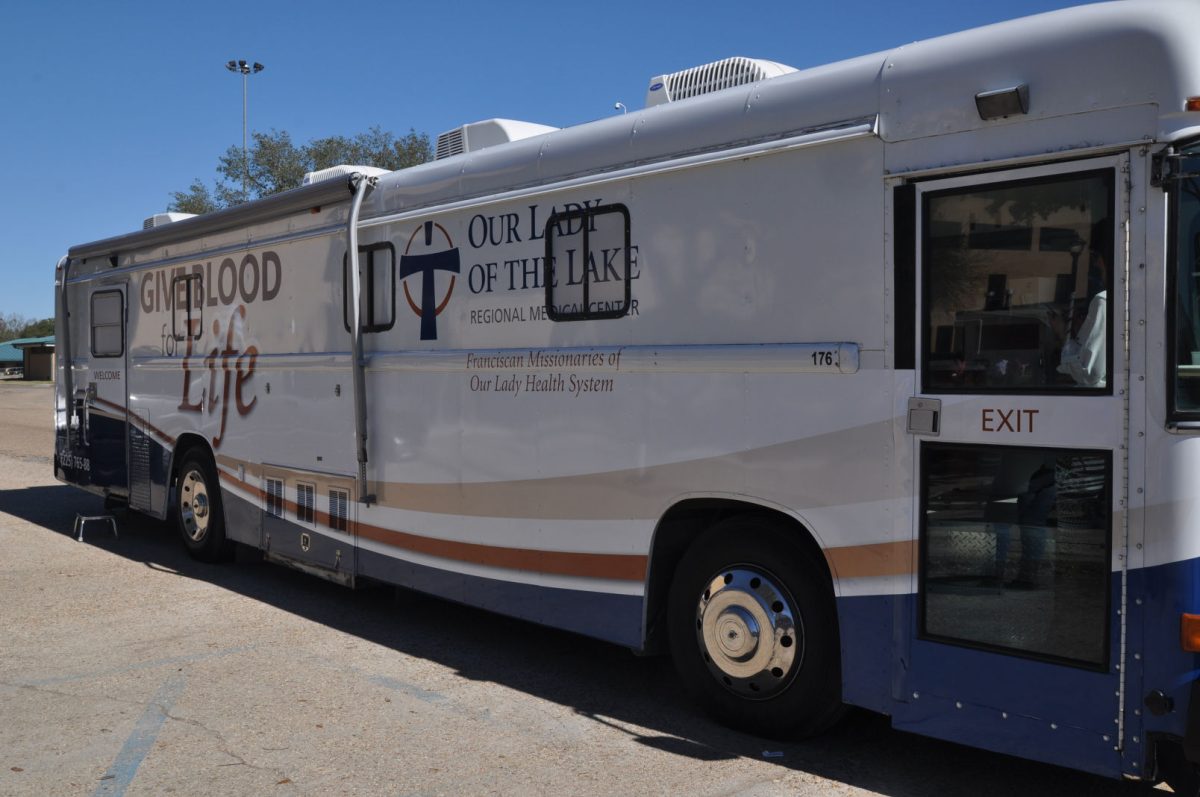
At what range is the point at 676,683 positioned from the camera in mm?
6289

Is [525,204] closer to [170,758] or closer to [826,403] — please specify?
[826,403]

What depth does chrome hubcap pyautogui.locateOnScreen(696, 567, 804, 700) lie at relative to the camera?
5.05 meters

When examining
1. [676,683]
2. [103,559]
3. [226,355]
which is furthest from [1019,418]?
[103,559]

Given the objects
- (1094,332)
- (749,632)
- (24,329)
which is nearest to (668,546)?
(749,632)

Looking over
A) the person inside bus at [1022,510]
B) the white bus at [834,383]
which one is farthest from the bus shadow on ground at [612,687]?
the person inside bus at [1022,510]

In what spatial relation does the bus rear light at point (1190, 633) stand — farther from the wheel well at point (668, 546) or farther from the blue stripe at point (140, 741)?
the blue stripe at point (140, 741)

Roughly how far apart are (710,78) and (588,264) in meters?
1.18

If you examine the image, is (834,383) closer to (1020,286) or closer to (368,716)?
(1020,286)

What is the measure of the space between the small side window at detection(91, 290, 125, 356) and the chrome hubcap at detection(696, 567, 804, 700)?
7.85 metres

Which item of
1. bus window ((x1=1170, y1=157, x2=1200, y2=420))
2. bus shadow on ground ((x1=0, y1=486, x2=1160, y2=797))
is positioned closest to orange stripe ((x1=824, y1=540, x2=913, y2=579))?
bus shadow on ground ((x1=0, y1=486, x2=1160, y2=797))

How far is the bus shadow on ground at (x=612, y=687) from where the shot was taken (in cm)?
480

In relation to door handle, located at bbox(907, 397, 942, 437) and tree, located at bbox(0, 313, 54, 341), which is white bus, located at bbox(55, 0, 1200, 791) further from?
tree, located at bbox(0, 313, 54, 341)

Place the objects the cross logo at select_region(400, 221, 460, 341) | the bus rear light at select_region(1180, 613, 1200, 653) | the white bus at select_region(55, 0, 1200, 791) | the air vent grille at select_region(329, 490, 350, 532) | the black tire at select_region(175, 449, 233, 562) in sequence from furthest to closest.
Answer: the black tire at select_region(175, 449, 233, 562)
the air vent grille at select_region(329, 490, 350, 532)
the cross logo at select_region(400, 221, 460, 341)
the white bus at select_region(55, 0, 1200, 791)
the bus rear light at select_region(1180, 613, 1200, 653)

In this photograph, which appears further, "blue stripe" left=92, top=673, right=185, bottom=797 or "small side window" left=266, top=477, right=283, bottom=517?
"small side window" left=266, top=477, right=283, bottom=517
